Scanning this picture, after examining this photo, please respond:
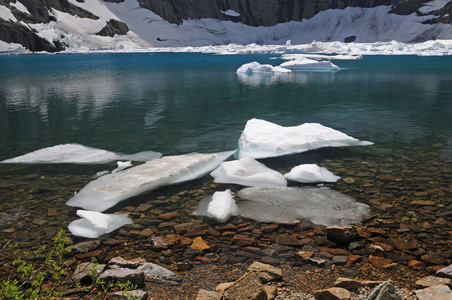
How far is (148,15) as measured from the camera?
144 m

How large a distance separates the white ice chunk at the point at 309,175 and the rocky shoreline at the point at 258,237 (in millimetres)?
A: 333

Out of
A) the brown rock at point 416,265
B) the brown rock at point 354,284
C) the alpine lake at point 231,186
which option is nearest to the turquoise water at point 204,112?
the alpine lake at point 231,186

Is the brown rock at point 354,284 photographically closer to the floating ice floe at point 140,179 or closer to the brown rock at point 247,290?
the brown rock at point 247,290

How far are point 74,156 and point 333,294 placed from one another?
28.4 feet

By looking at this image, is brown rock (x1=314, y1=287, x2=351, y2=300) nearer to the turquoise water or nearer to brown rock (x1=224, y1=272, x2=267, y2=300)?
brown rock (x1=224, y1=272, x2=267, y2=300)

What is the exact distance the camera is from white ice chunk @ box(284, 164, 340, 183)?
841 cm

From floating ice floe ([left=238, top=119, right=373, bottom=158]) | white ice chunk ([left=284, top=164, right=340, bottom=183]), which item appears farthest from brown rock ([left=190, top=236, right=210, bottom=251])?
floating ice floe ([left=238, top=119, right=373, bottom=158])

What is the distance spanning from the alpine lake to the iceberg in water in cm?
39

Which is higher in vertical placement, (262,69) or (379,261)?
(262,69)

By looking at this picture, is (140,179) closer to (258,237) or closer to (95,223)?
(95,223)

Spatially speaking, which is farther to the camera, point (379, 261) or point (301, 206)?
point (301, 206)

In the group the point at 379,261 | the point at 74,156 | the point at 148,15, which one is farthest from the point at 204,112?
the point at 148,15

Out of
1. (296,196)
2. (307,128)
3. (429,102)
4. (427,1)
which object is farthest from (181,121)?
(427,1)

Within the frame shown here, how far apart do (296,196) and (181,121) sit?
9.16 metres
